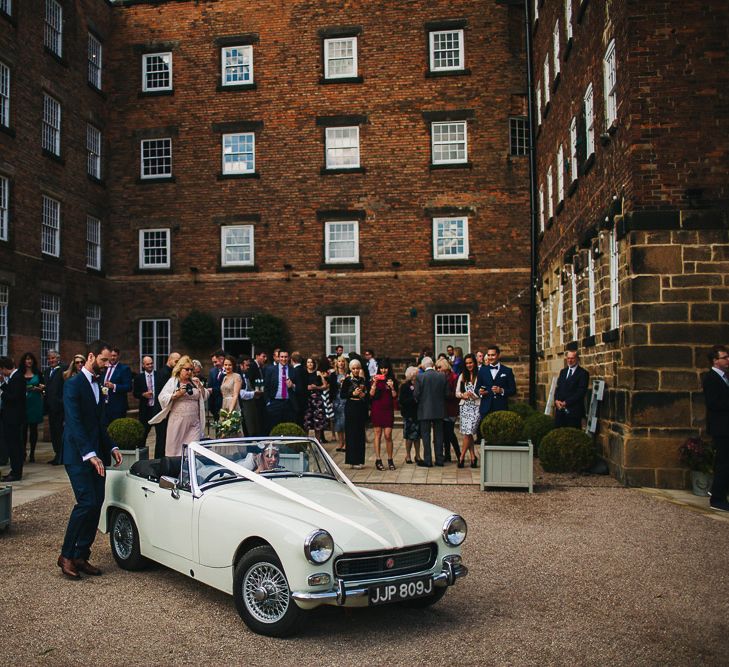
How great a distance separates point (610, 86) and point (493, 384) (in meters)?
5.60

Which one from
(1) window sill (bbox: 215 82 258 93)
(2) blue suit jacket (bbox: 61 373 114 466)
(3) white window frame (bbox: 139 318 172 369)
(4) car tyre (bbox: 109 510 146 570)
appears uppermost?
(1) window sill (bbox: 215 82 258 93)

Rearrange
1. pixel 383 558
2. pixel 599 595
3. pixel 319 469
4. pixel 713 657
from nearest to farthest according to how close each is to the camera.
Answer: pixel 713 657
pixel 383 558
pixel 599 595
pixel 319 469

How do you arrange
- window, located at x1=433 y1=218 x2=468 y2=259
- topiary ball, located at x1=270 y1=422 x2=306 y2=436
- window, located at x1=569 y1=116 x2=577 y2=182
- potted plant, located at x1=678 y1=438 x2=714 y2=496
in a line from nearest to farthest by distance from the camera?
potted plant, located at x1=678 y1=438 x2=714 y2=496 → topiary ball, located at x1=270 y1=422 x2=306 y2=436 → window, located at x1=569 y1=116 x2=577 y2=182 → window, located at x1=433 y1=218 x2=468 y2=259

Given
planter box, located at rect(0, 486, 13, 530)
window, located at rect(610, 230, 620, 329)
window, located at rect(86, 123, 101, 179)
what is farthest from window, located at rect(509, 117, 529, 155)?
planter box, located at rect(0, 486, 13, 530)

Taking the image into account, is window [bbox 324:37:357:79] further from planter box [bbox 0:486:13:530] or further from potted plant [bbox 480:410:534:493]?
planter box [bbox 0:486:13:530]

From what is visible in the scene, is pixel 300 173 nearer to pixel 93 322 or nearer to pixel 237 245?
pixel 237 245

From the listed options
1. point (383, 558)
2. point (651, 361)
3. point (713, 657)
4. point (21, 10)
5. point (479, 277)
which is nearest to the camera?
point (713, 657)

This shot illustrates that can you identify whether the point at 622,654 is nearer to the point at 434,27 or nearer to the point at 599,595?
the point at 599,595

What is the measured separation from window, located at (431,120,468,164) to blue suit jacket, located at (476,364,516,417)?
14.1 m

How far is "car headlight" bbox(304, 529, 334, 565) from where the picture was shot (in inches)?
210

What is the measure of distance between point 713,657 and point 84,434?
209 inches

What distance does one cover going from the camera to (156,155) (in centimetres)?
2806

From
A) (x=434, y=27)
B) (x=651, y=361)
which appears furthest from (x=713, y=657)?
(x=434, y=27)

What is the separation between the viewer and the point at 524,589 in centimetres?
670
